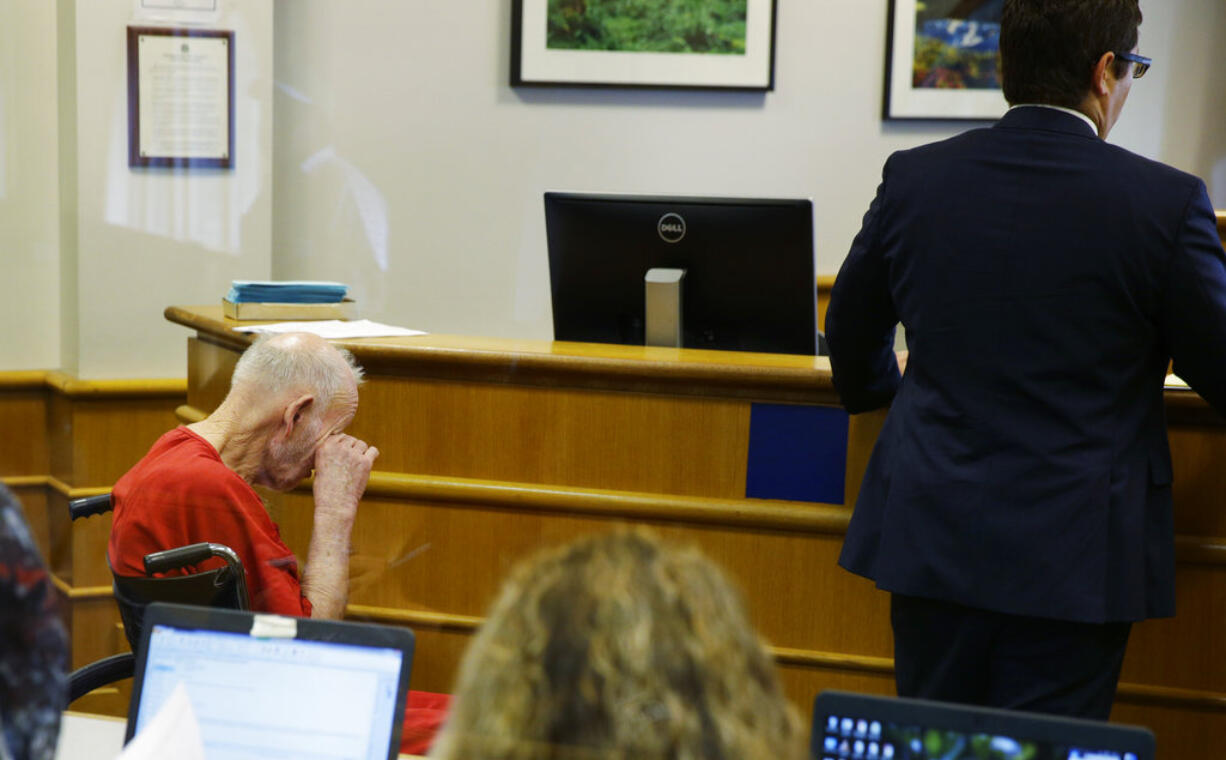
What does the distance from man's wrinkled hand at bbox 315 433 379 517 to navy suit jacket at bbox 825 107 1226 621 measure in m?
0.83

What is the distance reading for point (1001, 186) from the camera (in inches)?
63.6

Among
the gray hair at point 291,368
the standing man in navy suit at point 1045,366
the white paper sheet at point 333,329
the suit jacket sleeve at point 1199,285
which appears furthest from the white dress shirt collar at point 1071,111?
the white paper sheet at point 333,329

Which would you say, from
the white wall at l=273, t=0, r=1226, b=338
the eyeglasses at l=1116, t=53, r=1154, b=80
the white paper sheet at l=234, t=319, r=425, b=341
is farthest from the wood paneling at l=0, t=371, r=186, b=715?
the eyeglasses at l=1116, t=53, r=1154, b=80

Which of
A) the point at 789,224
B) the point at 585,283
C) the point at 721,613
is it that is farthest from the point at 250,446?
the point at 721,613

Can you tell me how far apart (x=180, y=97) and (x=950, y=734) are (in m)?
3.05

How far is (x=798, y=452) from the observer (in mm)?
2090

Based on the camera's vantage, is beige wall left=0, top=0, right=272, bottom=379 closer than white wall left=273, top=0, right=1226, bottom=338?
Yes

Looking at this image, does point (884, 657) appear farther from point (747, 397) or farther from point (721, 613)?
point (721, 613)

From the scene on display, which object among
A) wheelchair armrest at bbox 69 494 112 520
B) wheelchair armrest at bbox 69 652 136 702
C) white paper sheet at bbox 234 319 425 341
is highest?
white paper sheet at bbox 234 319 425 341

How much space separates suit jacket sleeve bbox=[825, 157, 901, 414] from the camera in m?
1.74

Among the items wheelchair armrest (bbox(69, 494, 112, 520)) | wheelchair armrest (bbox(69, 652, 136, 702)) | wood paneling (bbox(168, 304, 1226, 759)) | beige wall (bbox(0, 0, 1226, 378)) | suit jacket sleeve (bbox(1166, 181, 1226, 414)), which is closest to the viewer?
suit jacket sleeve (bbox(1166, 181, 1226, 414))

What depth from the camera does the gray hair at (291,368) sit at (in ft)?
6.29

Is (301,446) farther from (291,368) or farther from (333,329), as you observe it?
(333,329)

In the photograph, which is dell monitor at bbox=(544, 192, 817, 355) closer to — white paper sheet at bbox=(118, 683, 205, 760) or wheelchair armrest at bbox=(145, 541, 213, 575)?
wheelchair armrest at bbox=(145, 541, 213, 575)
